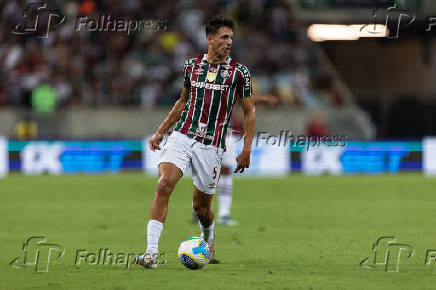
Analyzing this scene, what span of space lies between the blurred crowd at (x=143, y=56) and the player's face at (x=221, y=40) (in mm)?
19027

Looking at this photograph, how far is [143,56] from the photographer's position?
30094mm

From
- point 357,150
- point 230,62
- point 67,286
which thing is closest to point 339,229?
point 230,62

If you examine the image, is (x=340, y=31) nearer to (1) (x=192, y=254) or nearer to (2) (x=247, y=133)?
(2) (x=247, y=133)

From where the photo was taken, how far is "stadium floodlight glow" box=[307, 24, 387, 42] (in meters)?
30.2

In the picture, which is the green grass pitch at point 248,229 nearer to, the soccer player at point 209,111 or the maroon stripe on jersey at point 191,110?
the soccer player at point 209,111

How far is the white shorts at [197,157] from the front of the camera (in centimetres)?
973

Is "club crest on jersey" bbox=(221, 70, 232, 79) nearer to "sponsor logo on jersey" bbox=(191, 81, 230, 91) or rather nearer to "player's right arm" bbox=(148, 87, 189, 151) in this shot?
"sponsor logo on jersey" bbox=(191, 81, 230, 91)

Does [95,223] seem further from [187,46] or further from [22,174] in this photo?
[187,46]

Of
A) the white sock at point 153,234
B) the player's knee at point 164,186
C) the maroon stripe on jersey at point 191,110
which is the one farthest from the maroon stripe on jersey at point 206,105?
the white sock at point 153,234

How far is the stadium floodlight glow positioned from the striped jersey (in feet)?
66.5

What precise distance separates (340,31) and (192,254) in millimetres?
22415

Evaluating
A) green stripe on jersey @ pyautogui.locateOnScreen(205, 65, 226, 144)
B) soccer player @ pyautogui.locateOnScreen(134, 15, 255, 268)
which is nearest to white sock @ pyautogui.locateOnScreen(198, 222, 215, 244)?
soccer player @ pyautogui.locateOnScreen(134, 15, 255, 268)

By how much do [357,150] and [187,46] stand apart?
6712 mm

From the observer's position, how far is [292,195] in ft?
68.5
